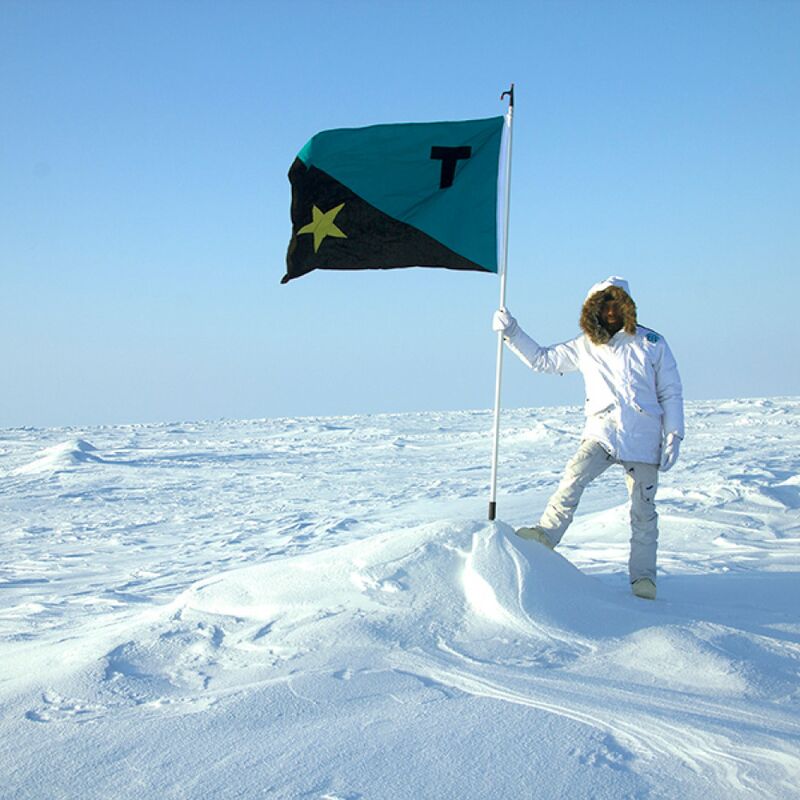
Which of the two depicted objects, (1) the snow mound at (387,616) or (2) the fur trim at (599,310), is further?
(2) the fur trim at (599,310)

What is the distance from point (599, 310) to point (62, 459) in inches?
415

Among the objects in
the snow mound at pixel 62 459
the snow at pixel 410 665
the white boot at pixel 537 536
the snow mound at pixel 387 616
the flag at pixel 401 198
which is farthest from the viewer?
the snow mound at pixel 62 459

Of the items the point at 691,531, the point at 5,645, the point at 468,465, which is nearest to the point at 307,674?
the point at 5,645

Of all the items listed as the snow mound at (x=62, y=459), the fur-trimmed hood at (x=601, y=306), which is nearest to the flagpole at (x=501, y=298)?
the fur-trimmed hood at (x=601, y=306)

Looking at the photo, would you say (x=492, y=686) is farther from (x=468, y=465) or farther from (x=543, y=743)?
(x=468, y=465)

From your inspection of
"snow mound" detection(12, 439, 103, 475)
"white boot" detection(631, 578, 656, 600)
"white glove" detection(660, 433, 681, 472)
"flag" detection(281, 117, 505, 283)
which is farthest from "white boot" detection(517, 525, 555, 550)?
"snow mound" detection(12, 439, 103, 475)

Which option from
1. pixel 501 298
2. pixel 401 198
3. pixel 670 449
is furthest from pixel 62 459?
pixel 670 449

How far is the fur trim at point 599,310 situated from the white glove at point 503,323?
39 centimetres

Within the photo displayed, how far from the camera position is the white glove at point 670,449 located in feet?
13.3

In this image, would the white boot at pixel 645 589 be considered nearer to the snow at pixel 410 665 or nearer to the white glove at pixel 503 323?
the snow at pixel 410 665

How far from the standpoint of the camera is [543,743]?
2.28m

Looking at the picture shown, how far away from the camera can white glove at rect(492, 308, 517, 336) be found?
14.1ft

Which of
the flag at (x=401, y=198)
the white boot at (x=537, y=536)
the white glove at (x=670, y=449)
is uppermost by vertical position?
the flag at (x=401, y=198)

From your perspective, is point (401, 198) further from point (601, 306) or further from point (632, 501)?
point (632, 501)
